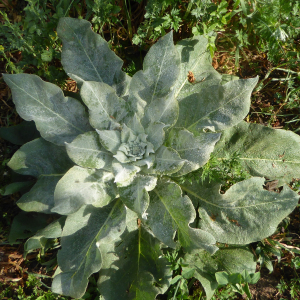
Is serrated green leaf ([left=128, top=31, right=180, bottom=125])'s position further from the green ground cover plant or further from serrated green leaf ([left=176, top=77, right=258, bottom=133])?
serrated green leaf ([left=176, top=77, right=258, bottom=133])

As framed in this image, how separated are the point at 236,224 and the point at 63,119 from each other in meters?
1.61

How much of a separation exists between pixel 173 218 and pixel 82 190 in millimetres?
695

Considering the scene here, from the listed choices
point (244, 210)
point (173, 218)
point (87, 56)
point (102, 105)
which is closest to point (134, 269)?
point (173, 218)

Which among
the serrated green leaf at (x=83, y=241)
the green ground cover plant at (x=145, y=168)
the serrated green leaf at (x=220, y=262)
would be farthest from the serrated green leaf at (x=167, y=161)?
the serrated green leaf at (x=220, y=262)

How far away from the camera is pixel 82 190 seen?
2.09m

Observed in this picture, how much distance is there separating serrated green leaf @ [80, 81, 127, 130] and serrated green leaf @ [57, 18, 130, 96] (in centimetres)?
29

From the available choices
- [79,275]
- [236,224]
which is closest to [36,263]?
[79,275]

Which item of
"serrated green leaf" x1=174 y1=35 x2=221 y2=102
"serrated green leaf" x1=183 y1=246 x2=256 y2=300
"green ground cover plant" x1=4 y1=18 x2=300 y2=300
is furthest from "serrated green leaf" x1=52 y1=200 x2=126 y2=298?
"serrated green leaf" x1=174 y1=35 x2=221 y2=102

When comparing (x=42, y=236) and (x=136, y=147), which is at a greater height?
(x=136, y=147)

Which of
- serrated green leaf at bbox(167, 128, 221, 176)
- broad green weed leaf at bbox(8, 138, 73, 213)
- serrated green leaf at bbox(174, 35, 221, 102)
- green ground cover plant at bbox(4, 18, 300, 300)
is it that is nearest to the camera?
serrated green leaf at bbox(167, 128, 221, 176)

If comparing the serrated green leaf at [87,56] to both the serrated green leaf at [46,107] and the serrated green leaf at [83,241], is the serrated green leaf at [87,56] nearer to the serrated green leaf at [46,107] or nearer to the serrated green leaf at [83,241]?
the serrated green leaf at [46,107]

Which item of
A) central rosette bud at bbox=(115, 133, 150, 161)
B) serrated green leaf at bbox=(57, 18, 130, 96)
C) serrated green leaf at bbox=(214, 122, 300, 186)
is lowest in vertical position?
serrated green leaf at bbox=(214, 122, 300, 186)

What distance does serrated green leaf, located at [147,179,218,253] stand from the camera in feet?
6.50

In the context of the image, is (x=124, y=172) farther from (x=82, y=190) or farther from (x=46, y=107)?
(x=46, y=107)
